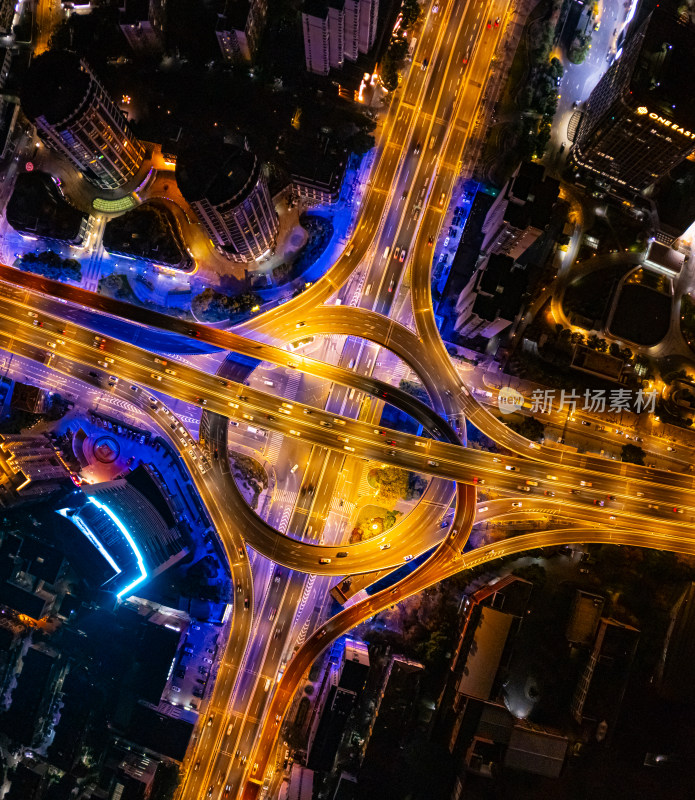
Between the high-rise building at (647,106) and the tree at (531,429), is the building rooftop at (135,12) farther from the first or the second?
the tree at (531,429)

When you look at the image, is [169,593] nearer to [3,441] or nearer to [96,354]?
[3,441]

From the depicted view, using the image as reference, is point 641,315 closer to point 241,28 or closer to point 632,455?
point 632,455

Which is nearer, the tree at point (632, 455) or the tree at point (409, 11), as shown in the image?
the tree at point (409, 11)

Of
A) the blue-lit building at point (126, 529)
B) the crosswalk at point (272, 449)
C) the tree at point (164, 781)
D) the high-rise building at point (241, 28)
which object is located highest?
the high-rise building at point (241, 28)

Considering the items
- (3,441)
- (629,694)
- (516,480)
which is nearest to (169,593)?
(3,441)

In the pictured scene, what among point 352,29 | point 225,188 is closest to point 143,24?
point 352,29

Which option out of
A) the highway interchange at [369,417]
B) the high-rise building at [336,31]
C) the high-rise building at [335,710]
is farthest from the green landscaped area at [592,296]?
the high-rise building at [335,710]
